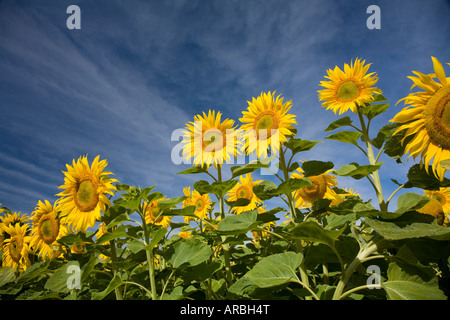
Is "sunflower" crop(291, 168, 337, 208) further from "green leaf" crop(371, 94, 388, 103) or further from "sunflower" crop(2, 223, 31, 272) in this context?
"sunflower" crop(2, 223, 31, 272)

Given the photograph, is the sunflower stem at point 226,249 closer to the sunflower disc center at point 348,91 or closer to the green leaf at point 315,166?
the green leaf at point 315,166

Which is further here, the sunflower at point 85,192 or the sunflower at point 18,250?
the sunflower at point 18,250

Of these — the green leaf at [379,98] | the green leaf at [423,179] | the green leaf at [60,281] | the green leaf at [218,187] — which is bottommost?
the green leaf at [60,281]

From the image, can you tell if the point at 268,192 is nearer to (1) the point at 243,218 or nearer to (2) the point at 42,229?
(1) the point at 243,218

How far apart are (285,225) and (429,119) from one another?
164 cm

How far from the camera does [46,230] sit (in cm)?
442

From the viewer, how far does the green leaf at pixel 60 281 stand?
104 inches

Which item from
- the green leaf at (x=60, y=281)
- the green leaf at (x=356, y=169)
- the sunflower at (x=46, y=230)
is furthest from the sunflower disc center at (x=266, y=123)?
the sunflower at (x=46, y=230)

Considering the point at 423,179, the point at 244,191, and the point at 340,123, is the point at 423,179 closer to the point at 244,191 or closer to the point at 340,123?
the point at 340,123

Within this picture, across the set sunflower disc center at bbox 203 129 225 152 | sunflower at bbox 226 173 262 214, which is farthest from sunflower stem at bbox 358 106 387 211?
sunflower at bbox 226 173 262 214

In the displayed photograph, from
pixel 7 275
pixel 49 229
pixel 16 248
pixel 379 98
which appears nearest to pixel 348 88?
pixel 379 98

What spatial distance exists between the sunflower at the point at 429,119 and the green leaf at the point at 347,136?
0.50m

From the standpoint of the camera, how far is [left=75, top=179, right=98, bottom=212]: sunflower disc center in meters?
3.22
